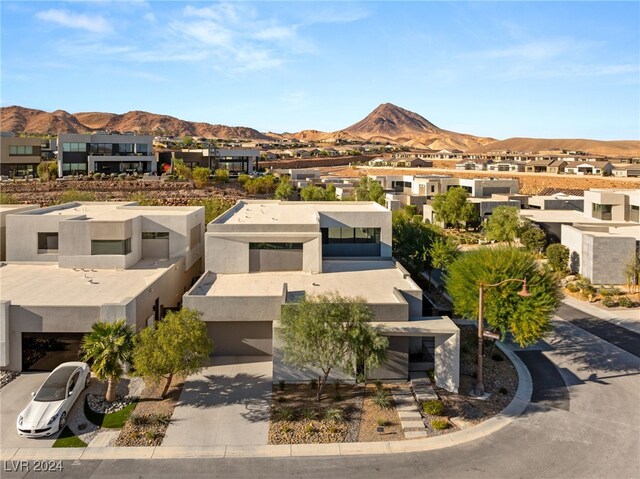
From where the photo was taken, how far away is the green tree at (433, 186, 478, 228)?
2542 inches

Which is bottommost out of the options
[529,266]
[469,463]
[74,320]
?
[469,463]

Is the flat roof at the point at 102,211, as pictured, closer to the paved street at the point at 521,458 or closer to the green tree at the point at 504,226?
the paved street at the point at 521,458

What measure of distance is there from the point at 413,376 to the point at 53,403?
15672 millimetres

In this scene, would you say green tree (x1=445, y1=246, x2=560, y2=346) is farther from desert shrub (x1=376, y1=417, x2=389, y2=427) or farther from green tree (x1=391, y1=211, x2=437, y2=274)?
green tree (x1=391, y1=211, x2=437, y2=274)

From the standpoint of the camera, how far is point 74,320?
23.5m

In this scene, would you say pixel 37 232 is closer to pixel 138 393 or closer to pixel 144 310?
pixel 144 310

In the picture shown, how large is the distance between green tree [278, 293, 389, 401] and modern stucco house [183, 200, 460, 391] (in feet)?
6.70

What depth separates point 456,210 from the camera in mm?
65062

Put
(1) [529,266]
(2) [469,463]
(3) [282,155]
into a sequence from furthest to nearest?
(3) [282,155] < (1) [529,266] < (2) [469,463]

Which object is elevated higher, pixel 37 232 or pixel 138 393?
pixel 37 232

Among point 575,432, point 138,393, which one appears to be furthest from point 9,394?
point 575,432

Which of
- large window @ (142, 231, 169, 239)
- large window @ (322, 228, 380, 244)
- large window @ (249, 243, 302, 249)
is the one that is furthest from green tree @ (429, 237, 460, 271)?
large window @ (142, 231, 169, 239)

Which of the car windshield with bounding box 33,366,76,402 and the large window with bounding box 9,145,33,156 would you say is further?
the large window with bounding box 9,145,33,156

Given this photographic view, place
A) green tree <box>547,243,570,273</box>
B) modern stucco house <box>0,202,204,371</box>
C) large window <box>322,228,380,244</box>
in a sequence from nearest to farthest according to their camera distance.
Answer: modern stucco house <box>0,202,204,371</box>, large window <box>322,228,380,244</box>, green tree <box>547,243,570,273</box>
